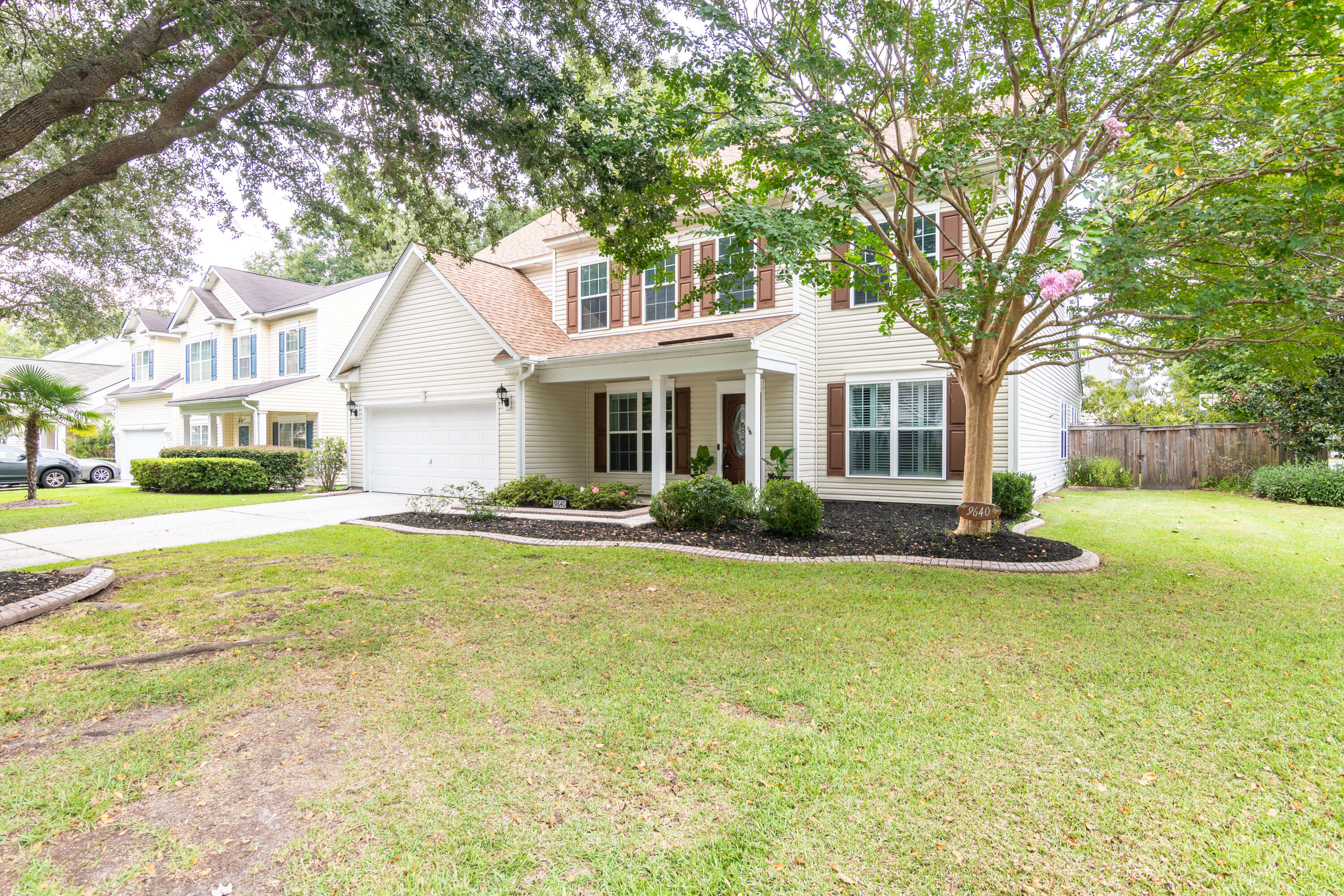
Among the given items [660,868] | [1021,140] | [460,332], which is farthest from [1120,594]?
[460,332]

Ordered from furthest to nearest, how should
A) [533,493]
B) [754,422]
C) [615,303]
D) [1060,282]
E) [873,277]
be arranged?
[615,303], [533,493], [754,422], [873,277], [1060,282]

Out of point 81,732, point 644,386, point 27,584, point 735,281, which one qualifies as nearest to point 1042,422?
point 644,386

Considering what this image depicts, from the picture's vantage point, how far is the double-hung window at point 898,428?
36.5 feet

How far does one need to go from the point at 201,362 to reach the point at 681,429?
20568 mm

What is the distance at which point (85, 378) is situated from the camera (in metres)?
33.4

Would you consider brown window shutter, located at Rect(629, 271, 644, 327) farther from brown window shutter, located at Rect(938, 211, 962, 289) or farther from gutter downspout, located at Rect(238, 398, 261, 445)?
gutter downspout, located at Rect(238, 398, 261, 445)

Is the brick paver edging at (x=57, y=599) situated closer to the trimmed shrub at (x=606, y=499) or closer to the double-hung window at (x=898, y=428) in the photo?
the trimmed shrub at (x=606, y=499)

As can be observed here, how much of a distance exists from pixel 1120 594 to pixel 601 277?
11.0 meters

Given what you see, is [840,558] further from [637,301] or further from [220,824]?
[637,301]

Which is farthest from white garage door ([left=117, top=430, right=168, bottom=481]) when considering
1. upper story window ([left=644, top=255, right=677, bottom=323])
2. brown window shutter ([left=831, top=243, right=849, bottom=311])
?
brown window shutter ([left=831, top=243, right=849, bottom=311])

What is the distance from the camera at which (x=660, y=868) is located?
2.25 meters

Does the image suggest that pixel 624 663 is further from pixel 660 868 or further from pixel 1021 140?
pixel 1021 140

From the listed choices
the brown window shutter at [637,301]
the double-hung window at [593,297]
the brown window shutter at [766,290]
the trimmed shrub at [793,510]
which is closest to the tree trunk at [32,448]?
the double-hung window at [593,297]

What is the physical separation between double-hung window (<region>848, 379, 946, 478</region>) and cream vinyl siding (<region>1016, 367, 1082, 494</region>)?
1060 millimetres
